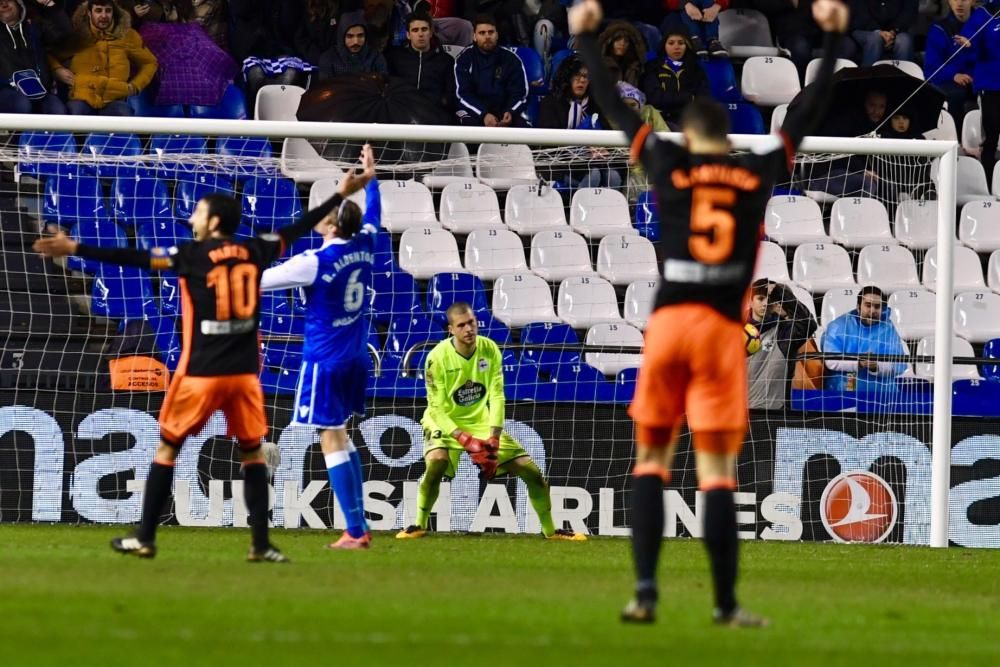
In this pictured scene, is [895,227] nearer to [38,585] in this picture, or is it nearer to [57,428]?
[57,428]

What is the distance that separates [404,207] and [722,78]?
5300 millimetres

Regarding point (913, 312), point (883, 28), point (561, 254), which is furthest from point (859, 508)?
point (883, 28)

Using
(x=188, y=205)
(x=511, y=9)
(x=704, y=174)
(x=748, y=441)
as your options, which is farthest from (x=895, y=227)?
(x=704, y=174)

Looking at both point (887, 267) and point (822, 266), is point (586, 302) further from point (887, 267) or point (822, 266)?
point (887, 267)

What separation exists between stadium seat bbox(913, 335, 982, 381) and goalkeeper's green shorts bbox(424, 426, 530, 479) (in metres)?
3.92

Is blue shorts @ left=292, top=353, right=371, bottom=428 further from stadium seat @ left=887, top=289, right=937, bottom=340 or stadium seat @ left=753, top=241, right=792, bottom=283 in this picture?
stadium seat @ left=887, top=289, right=937, bottom=340

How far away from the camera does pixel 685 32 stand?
17922mm

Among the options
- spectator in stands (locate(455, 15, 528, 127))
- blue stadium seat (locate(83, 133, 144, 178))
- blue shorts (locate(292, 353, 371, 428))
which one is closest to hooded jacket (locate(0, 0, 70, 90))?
blue stadium seat (locate(83, 133, 144, 178))

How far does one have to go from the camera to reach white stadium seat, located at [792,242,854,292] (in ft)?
50.4

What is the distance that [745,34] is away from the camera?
19.8m

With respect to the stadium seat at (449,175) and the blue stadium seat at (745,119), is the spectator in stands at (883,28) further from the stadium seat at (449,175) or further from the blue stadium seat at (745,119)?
the stadium seat at (449,175)

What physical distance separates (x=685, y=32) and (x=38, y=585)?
11.9 m

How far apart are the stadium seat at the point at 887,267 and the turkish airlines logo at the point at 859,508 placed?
2292 millimetres

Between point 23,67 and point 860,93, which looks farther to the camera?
point 860,93
